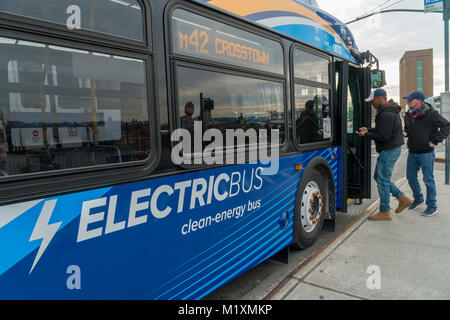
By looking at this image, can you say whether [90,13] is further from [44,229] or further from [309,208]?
[309,208]

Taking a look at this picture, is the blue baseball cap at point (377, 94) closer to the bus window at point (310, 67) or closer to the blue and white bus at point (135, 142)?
the bus window at point (310, 67)

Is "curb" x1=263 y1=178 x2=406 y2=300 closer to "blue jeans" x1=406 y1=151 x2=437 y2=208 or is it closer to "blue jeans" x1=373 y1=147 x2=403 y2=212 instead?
"blue jeans" x1=373 y1=147 x2=403 y2=212

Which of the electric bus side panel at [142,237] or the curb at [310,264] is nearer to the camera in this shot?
the electric bus side panel at [142,237]

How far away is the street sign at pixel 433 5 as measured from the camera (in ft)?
24.7

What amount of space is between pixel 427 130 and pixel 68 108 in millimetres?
5304

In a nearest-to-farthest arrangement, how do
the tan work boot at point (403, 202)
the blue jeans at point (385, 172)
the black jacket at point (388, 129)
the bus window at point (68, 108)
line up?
1. the bus window at point (68, 108)
2. the black jacket at point (388, 129)
3. the blue jeans at point (385, 172)
4. the tan work boot at point (403, 202)

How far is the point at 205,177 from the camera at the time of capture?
2.50 m

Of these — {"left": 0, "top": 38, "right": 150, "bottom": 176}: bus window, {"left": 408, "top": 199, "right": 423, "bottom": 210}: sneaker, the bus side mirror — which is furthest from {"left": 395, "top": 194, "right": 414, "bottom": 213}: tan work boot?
{"left": 0, "top": 38, "right": 150, "bottom": 176}: bus window

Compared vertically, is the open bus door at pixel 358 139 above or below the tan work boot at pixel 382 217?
above

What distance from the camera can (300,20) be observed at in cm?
371

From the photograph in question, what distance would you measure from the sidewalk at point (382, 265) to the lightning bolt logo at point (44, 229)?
6.95 ft

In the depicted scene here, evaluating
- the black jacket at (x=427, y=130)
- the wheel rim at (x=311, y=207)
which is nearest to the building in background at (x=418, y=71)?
the black jacket at (x=427, y=130)

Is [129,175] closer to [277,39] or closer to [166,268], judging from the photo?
[166,268]
